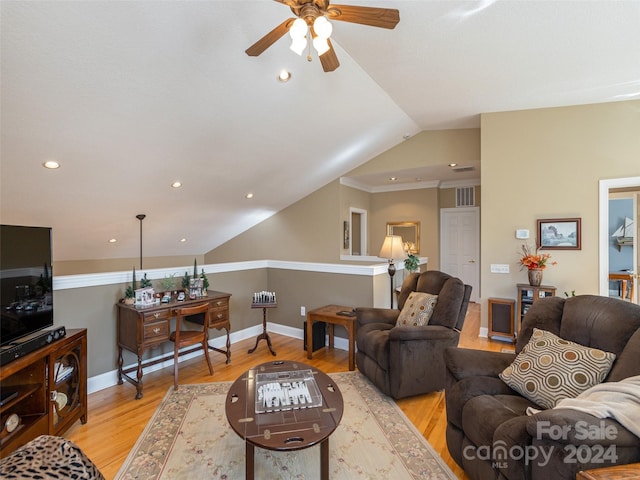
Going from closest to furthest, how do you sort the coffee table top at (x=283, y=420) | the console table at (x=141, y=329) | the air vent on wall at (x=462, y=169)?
the coffee table top at (x=283, y=420)
the console table at (x=141, y=329)
the air vent on wall at (x=462, y=169)

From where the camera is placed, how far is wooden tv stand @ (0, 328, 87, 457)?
70.4 inches

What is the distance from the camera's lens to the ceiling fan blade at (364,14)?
166cm

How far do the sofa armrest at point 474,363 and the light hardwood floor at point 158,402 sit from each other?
1.95ft

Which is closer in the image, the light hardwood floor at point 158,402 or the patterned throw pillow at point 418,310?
the light hardwood floor at point 158,402

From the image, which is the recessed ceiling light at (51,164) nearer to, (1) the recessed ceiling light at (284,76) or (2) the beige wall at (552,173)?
(1) the recessed ceiling light at (284,76)

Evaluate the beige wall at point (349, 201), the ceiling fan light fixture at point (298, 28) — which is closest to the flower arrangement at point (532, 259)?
the beige wall at point (349, 201)

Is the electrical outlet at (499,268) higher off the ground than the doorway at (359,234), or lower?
lower

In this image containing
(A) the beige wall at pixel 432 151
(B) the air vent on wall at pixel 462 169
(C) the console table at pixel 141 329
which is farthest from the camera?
(B) the air vent on wall at pixel 462 169

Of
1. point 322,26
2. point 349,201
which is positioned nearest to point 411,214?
point 349,201

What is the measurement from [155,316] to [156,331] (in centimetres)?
14

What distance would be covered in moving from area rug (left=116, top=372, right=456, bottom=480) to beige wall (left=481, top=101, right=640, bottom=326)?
288 cm

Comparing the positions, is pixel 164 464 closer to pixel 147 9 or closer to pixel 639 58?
pixel 147 9

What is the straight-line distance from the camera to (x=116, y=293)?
10.3ft

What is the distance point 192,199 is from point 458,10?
398 centimetres
